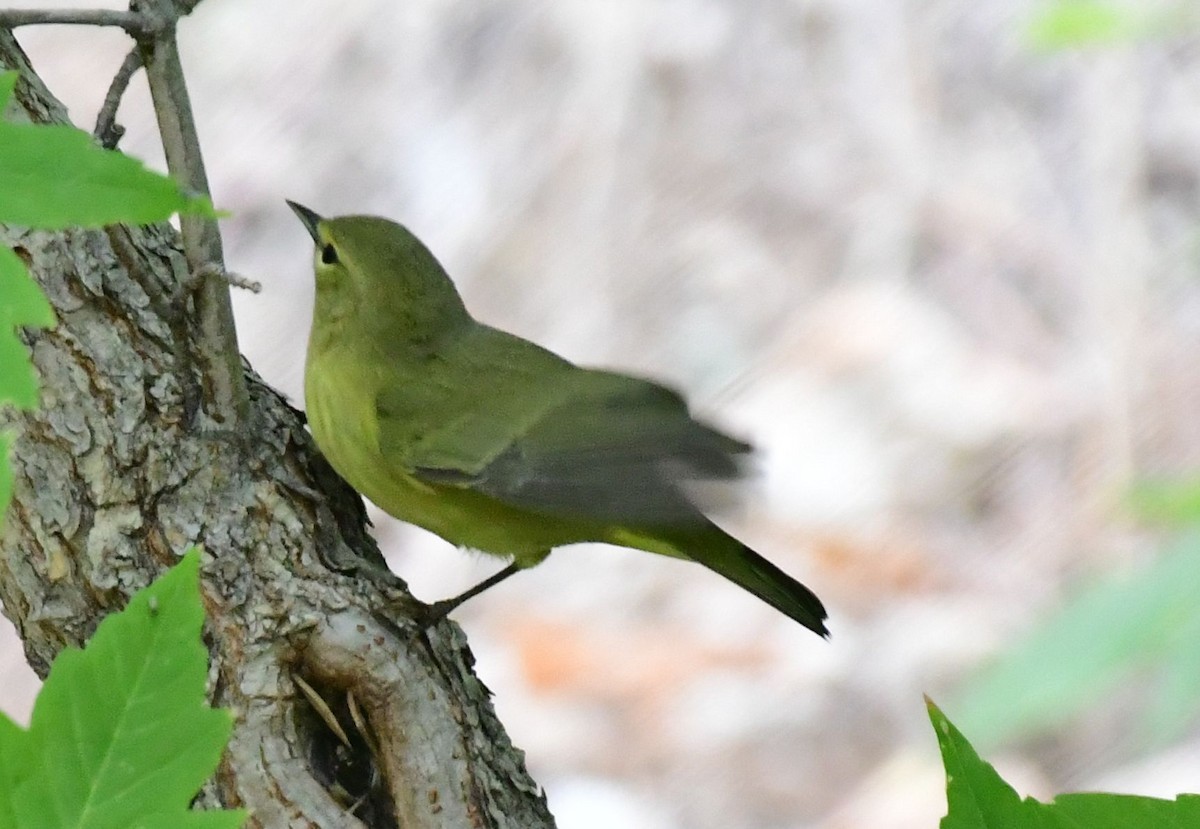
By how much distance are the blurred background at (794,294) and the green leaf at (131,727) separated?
331 cm

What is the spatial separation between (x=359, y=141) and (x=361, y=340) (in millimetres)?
2996

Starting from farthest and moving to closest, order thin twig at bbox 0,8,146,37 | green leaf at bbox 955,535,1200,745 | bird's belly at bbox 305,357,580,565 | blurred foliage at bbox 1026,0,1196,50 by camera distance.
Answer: blurred foliage at bbox 1026,0,1196,50 < green leaf at bbox 955,535,1200,745 < bird's belly at bbox 305,357,580,565 < thin twig at bbox 0,8,146,37

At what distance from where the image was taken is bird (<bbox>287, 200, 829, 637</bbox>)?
2.26 m

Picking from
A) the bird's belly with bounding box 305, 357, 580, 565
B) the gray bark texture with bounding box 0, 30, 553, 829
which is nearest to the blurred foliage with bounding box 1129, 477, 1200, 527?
the bird's belly with bounding box 305, 357, 580, 565

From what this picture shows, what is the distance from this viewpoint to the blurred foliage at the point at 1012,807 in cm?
116

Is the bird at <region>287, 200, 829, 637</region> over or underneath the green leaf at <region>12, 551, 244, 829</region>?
over

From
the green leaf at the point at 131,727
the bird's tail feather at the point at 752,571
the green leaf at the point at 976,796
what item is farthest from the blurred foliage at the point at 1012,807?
the bird's tail feather at the point at 752,571

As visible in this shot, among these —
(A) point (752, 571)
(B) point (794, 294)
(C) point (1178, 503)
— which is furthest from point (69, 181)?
(B) point (794, 294)

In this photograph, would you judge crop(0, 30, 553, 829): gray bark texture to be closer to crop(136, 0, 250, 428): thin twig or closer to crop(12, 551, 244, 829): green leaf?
crop(136, 0, 250, 428): thin twig

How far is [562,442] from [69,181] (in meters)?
1.38

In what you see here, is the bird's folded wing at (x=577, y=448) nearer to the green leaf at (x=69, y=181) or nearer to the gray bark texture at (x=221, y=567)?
the gray bark texture at (x=221, y=567)

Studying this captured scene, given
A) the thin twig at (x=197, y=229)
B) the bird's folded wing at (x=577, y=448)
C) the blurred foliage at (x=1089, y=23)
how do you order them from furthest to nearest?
the blurred foliage at (x=1089, y=23), the bird's folded wing at (x=577, y=448), the thin twig at (x=197, y=229)

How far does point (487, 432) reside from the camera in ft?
7.93

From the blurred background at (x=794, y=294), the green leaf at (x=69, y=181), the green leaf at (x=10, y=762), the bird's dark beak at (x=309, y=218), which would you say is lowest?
the green leaf at (x=10, y=762)
